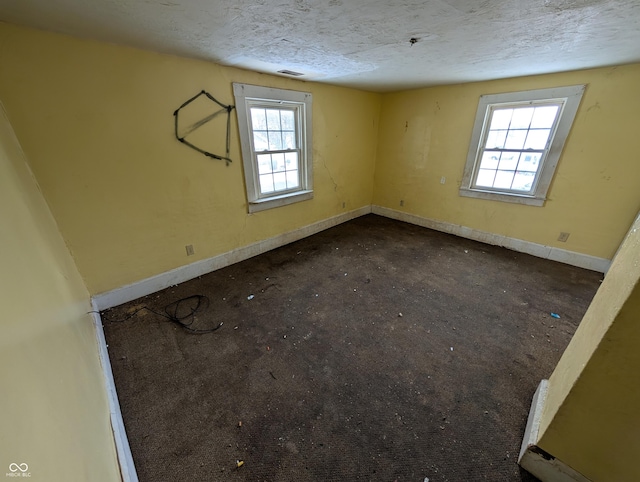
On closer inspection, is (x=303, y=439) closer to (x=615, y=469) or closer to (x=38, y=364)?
(x=38, y=364)

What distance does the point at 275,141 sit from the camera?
3254 millimetres

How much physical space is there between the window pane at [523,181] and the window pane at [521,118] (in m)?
0.58

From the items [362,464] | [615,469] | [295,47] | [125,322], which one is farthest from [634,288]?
[125,322]

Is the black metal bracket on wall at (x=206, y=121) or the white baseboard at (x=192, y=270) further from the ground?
the black metal bracket on wall at (x=206, y=121)

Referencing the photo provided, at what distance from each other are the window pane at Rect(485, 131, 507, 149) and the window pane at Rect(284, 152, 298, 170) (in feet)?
8.79

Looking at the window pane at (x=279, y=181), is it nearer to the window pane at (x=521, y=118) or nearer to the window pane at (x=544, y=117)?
the window pane at (x=521, y=118)

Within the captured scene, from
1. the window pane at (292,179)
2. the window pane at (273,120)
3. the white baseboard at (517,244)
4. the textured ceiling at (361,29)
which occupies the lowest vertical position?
the white baseboard at (517,244)

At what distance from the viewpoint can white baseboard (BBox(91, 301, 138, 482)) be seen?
1174 millimetres

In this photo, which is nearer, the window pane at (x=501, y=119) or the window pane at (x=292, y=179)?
the window pane at (x=501, y=119)

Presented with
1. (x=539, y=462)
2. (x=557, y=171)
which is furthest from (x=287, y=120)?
(x=539, y=462)

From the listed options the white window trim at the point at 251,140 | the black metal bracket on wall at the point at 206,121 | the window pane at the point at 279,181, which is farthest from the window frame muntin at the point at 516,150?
the black metal bracket on wall at the point at 206,121

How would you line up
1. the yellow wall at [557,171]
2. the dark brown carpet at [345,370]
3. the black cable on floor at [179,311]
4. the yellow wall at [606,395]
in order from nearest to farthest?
the yellow wall at [606,395] < the dark brown carpet at [345,370] < the black cable on floor at [179,311] < the yellow wall at [557,171]

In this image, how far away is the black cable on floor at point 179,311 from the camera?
2.15m

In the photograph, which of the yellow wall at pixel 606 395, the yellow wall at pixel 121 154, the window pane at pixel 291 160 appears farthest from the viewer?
the window pane at pixel 291 160
